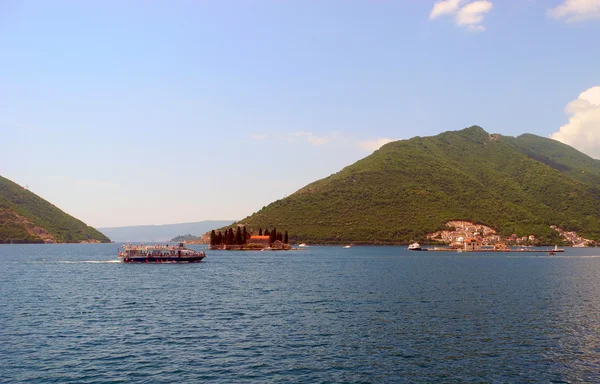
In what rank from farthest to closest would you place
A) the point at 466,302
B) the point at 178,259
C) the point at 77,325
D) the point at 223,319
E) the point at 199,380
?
the point at 178,259
the point at 466,302
the point at 223,319
the point at 77,325
the point at 199,380

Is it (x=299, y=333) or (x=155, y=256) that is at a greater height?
(x=155, y=256)

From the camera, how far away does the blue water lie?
43.1 metres

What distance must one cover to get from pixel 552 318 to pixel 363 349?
32222 millimetres

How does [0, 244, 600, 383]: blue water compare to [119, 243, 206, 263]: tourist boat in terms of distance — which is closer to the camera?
[0, 244, 600, 383]: blue water

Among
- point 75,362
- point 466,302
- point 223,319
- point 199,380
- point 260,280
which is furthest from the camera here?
point 260,280

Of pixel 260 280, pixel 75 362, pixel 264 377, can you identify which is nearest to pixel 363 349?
pixel 264 377

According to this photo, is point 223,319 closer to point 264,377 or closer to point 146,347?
point 146,347

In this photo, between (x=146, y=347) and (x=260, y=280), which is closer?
(x=146, y=347)

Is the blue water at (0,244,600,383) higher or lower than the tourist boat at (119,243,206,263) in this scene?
lower

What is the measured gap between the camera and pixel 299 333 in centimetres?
5794

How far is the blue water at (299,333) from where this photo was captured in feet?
141

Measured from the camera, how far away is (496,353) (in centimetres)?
4947

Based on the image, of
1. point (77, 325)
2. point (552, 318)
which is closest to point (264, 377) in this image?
point (77, 325)

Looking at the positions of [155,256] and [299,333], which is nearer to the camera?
[299,333]
